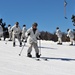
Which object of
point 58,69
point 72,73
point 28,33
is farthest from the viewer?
point 28,33

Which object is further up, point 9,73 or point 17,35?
point 17,35

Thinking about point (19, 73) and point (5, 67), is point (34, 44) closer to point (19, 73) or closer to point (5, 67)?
point (5, 67)

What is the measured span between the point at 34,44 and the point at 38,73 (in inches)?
204

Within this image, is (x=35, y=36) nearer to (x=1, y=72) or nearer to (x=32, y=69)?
(x=32, y=69)

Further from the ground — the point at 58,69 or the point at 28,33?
the point at 28,33

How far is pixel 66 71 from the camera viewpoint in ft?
40.5

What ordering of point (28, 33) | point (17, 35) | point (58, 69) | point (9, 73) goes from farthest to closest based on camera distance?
point (17, 35), point (28, 33), point (58, 69), point (9, 73)

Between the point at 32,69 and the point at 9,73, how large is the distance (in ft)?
5.04

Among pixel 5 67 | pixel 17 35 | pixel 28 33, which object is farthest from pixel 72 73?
pixel 17 35

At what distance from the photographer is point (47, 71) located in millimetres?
11953

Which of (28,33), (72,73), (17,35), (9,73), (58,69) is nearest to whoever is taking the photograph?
(9,73)

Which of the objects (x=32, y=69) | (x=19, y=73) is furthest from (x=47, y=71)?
(x=19, y=73)

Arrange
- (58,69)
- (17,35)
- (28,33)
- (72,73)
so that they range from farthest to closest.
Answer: (17,35)
(28,33)
(58,69)
(72,73)

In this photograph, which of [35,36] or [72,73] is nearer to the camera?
[72,73]
